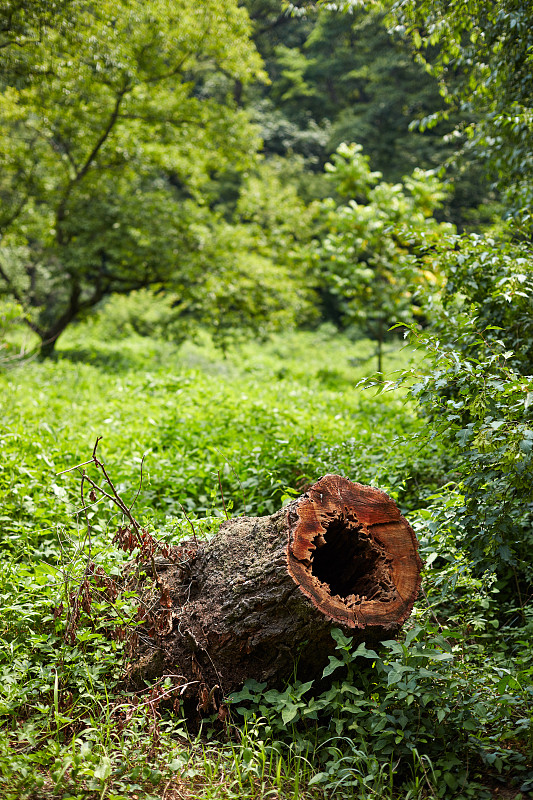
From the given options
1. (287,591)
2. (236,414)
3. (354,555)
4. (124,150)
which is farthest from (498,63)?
(124,150)

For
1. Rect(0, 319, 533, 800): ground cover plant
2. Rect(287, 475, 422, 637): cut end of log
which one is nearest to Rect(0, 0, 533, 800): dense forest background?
Rect(0, 319, 533, 800): ground cover plant

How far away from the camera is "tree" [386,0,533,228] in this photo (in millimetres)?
4406

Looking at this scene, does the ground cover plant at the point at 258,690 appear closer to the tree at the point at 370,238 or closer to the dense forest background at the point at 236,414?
the dense forest background at the point at 236,414

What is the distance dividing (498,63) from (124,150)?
819 cm

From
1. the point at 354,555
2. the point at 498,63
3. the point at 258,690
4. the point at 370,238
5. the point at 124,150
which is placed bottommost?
the point at 258,690

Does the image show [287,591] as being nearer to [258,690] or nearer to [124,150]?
[258,690]

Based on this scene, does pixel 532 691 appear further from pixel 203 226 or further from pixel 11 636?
pixel 203 226

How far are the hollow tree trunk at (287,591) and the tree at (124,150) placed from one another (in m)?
8.81

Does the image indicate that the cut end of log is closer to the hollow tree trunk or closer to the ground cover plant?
the hollow tree trunk

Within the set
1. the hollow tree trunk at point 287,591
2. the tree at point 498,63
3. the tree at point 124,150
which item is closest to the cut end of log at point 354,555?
the hollow tree trunk at point 287,591

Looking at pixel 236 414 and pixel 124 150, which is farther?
pixel 124 150

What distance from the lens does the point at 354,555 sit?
2842mm

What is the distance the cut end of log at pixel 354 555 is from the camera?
2.51 meters

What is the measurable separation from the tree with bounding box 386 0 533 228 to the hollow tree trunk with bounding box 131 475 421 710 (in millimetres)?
2655
